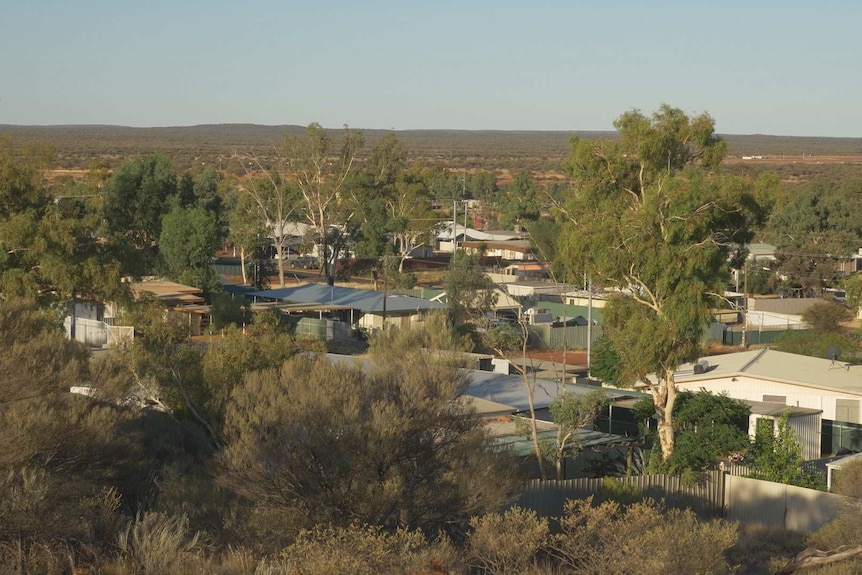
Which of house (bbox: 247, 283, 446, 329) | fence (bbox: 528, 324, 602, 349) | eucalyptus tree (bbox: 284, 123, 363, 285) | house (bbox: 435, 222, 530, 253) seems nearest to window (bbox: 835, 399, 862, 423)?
fence (bbox: 528, 324, 602, 349)

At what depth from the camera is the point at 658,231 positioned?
22.4 metres

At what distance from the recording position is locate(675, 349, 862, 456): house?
25.7m

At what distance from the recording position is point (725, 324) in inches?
1795

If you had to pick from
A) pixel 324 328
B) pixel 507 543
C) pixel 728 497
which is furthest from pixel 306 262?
pixel 507 543

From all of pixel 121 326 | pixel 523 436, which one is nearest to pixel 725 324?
pixel 121 326

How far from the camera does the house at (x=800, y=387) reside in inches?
1013

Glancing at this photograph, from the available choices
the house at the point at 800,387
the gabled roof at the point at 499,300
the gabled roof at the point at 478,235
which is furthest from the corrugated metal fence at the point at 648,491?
the gabled roof at the point at 478,235

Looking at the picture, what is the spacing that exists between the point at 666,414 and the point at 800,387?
570cm

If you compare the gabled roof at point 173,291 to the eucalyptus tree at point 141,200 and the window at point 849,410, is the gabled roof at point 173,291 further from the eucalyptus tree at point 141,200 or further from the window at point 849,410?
the window at point 849,410

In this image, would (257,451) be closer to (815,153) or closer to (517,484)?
(517,484)

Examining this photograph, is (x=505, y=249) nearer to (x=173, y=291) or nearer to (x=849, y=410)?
(x=173, y=291)

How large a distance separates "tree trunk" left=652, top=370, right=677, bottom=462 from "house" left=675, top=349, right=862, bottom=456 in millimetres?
2780

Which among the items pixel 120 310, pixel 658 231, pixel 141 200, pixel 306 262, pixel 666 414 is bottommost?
pixel 306 262

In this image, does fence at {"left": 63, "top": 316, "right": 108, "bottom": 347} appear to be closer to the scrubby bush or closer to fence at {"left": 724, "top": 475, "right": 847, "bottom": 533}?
fence at {"left": 724, "top": 475, "right": 847, "bottom": 533}
